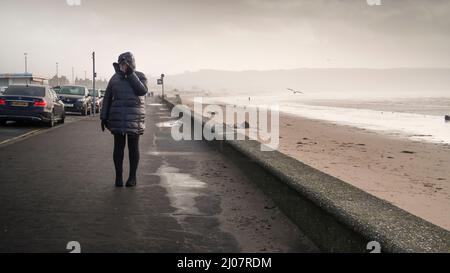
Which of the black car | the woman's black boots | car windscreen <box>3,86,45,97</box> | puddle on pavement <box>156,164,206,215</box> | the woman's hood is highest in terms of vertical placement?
the woman's hood

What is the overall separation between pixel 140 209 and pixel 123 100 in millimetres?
1838

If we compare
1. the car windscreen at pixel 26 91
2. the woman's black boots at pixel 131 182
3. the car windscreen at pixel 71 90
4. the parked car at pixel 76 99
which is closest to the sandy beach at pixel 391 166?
the woman's black boots at pixel 131 182

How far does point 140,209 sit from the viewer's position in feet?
18.9

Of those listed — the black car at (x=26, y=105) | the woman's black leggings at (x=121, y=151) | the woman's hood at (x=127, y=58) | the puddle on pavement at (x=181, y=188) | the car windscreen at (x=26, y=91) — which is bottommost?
the puddle on pavement at (x=181, y=188)

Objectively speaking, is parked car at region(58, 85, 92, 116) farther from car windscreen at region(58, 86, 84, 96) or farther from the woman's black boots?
the woman's black boots

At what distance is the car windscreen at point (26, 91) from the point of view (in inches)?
685

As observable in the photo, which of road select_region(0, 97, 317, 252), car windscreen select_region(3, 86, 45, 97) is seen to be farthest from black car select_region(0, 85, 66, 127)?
road select_region(0, 97, 317, 252)

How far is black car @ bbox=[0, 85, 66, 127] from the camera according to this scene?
54.6 ft

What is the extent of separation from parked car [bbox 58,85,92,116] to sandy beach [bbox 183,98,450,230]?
1348 centimetres

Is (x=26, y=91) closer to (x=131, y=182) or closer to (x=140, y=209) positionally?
(x=131, y=182)

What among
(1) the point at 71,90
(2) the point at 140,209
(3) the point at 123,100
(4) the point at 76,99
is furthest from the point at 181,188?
(1) the point at 71,90

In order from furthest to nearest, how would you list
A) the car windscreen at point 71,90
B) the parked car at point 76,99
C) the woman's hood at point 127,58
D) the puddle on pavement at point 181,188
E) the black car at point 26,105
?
1. the car windscreen at point 71,90
2. the parked car at point 76,99
3. the black car at point 26,105
4. the woman's hood at point 127,58
5. the puddle on pavement at point 181,188

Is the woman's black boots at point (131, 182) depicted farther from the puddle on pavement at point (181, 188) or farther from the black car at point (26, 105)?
the black car at point (26, 105)
